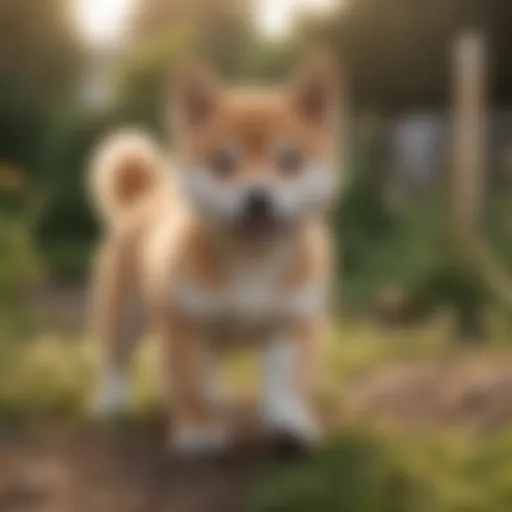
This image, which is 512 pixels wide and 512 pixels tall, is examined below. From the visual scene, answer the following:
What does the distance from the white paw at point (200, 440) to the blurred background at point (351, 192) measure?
0.02 meters

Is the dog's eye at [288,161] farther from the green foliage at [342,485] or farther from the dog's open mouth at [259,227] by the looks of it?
the green foliage at [342,485]

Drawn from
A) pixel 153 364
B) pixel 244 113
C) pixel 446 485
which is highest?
pixel 244 113

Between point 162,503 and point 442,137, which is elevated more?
point 442,137

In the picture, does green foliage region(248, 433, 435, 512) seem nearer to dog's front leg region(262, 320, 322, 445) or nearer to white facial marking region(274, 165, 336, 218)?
dog's front leg region(262, 320, 322, 445)

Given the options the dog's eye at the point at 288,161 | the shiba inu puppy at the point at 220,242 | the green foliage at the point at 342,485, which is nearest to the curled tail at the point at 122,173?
the shiba inu puppy at the point at 220,242

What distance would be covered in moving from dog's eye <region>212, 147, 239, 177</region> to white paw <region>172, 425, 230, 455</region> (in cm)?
18

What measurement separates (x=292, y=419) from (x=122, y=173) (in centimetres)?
22

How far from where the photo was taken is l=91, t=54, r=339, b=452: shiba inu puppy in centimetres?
67

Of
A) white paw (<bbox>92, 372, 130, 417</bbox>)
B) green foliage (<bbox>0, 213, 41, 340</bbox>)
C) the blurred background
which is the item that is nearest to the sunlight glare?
the blurred background

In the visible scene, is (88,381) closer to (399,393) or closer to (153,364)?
(153,364)

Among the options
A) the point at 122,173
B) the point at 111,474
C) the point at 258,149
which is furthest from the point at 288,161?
the point at 111,474

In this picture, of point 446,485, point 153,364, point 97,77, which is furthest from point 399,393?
point 97,77

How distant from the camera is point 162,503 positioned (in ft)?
2.25

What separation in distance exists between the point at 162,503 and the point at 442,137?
337 millimetres
